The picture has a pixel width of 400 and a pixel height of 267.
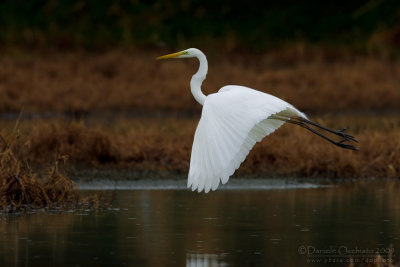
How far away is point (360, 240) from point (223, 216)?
5.62ft

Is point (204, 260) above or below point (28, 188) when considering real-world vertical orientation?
below

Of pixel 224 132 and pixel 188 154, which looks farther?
pixel 188 154

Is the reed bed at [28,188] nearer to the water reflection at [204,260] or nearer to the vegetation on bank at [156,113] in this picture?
the vegetation on bank at [156,113]

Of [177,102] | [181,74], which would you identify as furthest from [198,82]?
[181,74]

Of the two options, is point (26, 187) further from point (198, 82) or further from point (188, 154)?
point (188, 154)

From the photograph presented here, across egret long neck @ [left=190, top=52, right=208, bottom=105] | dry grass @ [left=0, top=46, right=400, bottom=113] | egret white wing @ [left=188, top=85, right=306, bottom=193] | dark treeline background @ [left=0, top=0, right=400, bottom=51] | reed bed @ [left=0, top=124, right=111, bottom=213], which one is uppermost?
dark treeline background @ [left=0, top=0, right=400, bottom=51]

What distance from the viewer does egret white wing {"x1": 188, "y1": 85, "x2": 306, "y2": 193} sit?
6793 millimetres

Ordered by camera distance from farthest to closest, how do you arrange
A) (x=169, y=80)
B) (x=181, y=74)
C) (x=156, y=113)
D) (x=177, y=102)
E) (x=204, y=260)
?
(x=181, y=74), (x=169, y=80), (x=177, y=102), (x=156, y=113), (x=204, y=260)

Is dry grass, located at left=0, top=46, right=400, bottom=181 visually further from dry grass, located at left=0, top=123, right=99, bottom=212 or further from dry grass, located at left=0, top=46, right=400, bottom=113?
dry grass, located at left=0, top=123, right=99, bottom=212

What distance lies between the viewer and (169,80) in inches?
827

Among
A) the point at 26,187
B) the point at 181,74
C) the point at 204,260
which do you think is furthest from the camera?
the point at 181,74

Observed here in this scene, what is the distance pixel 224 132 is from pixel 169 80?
13828mm

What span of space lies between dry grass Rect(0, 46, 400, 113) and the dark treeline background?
1.06 meters

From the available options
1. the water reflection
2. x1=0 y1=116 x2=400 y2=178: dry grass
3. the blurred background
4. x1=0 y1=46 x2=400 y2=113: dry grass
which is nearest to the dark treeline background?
the blurred background
